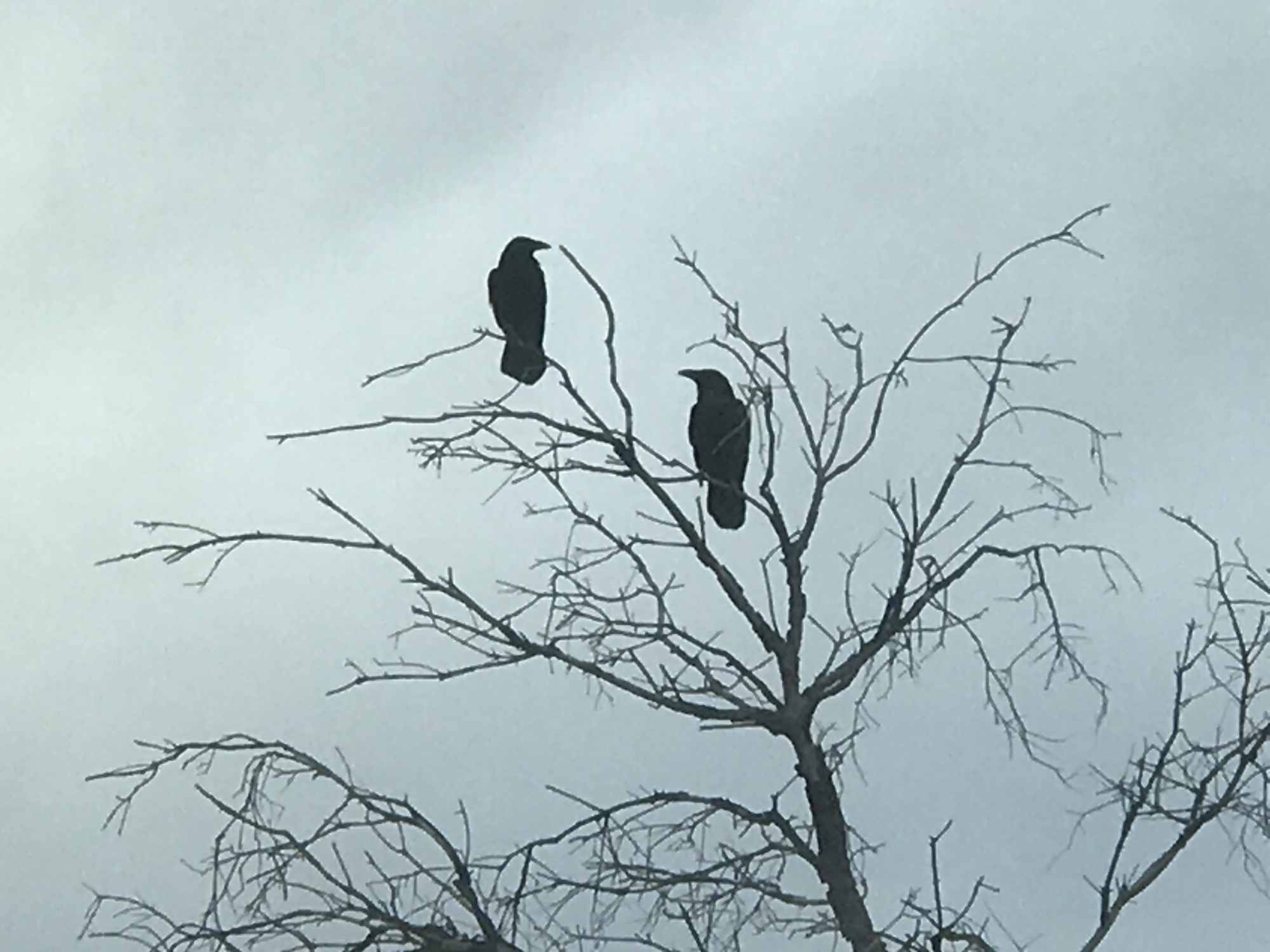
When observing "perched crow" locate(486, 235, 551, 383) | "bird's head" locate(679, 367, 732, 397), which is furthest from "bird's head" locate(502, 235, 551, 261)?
"bird's head" locate(679, 367, 732, 397)

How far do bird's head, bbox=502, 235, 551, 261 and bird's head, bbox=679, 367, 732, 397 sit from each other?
1.49 metres

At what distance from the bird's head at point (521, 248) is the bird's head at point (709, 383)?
1.49 metres

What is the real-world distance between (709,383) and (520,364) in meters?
Answer: 1.36

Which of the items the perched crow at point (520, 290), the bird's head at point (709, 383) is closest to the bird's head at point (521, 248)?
the perched crow at point (520, 290)

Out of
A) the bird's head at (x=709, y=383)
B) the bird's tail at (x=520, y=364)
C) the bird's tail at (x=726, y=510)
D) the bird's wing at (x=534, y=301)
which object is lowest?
the bird's tail at (x=520, y=364)

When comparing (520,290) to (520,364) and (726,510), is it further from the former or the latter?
(520,364)

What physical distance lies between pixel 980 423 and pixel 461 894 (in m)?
2.01

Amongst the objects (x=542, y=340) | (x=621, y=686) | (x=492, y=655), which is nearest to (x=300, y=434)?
(x=492, y=655)

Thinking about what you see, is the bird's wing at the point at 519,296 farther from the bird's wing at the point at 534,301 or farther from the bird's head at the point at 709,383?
the bird's head at the point at 709,383

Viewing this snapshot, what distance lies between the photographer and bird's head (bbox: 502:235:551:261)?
9.02 meters

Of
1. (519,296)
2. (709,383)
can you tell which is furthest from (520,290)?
(709,383)

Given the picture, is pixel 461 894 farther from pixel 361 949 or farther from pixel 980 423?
pixel 980 423

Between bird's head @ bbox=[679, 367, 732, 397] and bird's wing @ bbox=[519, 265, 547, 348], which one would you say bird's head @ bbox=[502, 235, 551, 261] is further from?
bird's head @ bbox=[679, 367, 732, 397]

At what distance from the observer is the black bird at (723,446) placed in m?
7.54
